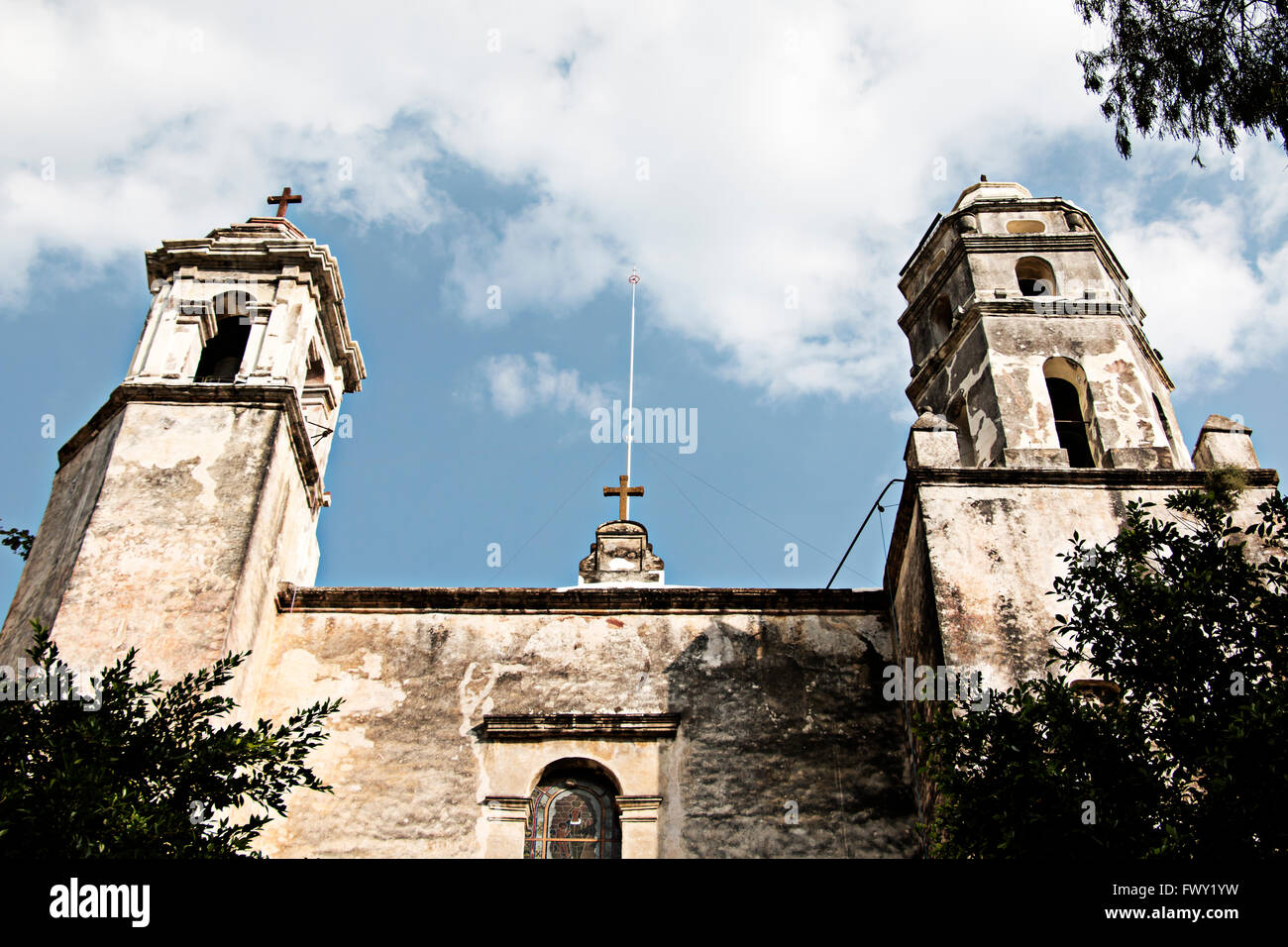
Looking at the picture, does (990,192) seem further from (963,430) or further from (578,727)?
(578,727)

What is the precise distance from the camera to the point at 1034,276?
54.8 feet

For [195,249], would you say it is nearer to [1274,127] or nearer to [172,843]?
[172,843]

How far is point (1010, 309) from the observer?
50.8ft

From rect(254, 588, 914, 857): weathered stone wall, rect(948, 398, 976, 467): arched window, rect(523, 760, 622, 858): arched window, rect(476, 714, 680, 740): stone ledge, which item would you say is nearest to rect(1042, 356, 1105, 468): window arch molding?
rect(948, 398, 976, 467): arched window

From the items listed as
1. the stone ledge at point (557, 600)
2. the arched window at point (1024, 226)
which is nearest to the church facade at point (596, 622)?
the stone ledge at point (557, 600)

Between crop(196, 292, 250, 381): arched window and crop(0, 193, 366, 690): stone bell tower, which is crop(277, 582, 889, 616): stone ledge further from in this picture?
crop(196, 292, 250, 381): arched window

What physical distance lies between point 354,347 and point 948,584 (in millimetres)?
9557

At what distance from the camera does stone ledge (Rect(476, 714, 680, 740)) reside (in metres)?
12.6

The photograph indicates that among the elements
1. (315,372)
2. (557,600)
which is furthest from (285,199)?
(557,600)

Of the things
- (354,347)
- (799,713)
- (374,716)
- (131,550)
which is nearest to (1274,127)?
(799,713)

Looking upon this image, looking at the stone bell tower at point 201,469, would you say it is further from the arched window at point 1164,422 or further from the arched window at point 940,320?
the arched window at point 1164,422

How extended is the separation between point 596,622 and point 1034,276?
24.9 ft

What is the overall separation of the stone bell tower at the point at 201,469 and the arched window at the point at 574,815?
3.30 meters

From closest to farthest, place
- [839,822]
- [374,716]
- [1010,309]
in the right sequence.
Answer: [839,822] → [374,716] → [1010,309]
